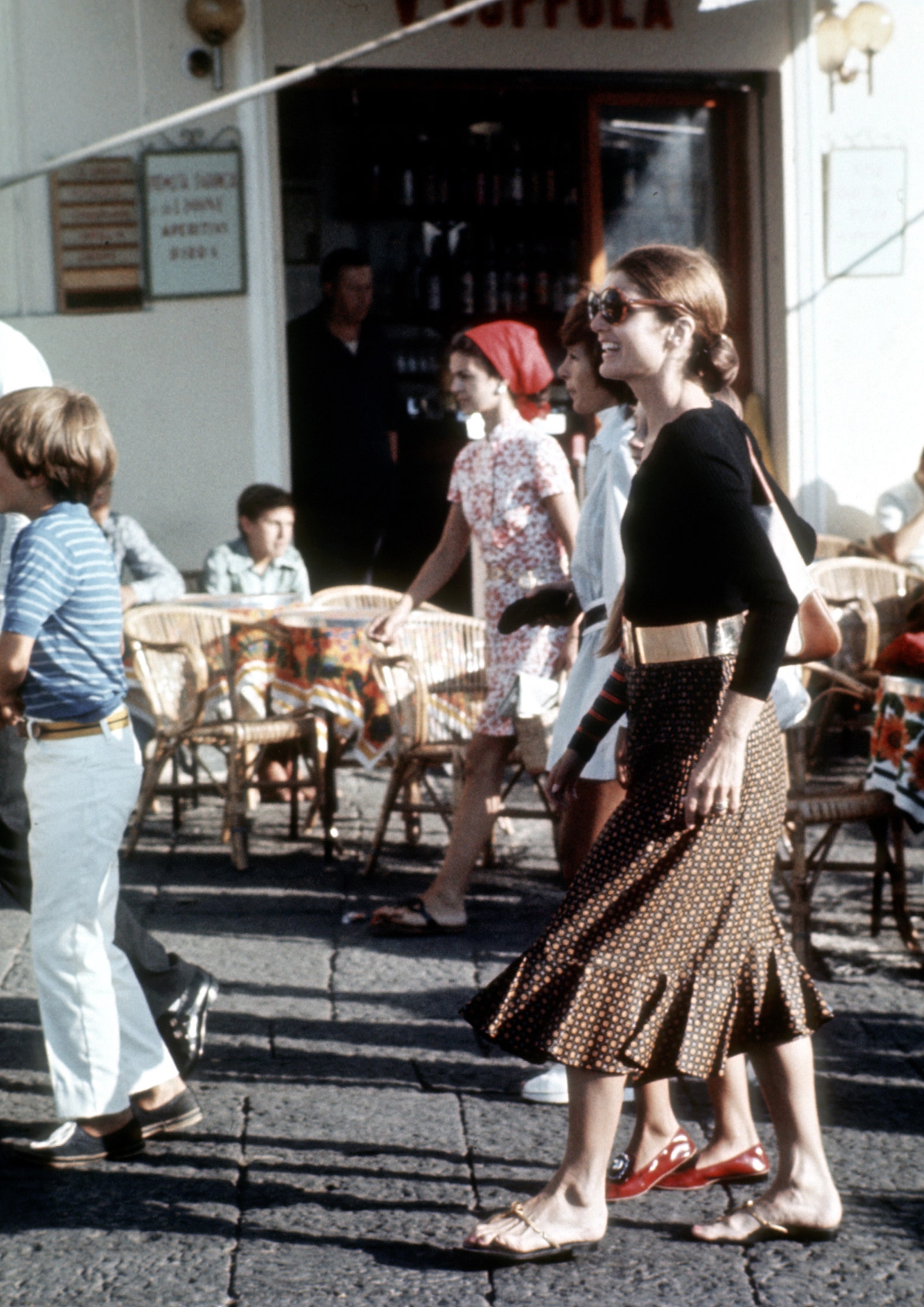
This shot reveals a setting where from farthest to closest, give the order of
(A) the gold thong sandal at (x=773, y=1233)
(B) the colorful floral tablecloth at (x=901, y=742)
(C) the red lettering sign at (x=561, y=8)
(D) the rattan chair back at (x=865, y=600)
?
(C) the red lettering sign at (x=561, y=8)
(D) the rattan chair back at (x=865, y=600)
(B) the colorful floral tablecloth at (x=901, y=742)
(A) the gold thong sandal at (x=773, y=1233)

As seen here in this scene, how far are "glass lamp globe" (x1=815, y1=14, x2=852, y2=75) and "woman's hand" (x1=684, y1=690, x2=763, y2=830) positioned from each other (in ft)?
23.1

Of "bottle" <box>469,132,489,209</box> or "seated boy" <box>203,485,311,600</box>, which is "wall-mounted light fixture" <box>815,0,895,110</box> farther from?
"seated boy" <box>203,485,311,600</box>

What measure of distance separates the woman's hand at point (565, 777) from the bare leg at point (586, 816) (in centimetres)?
57

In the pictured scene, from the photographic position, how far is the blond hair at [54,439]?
3.61 metres

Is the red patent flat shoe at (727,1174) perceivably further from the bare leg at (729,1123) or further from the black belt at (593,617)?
the black belt at (593,617)

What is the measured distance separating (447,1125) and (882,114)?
23.1ft

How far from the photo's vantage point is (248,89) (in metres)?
7.41

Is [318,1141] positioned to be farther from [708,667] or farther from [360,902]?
[360,902]

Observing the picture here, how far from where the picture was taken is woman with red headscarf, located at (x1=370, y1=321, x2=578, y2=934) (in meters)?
5.55

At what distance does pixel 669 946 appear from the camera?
312cm

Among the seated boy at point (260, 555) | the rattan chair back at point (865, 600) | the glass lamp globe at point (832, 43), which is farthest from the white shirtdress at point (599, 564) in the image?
the glass lamp globe at point (832, 43)

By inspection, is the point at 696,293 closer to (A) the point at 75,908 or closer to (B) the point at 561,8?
(A) the point at 75,908

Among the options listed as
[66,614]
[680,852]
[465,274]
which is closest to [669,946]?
[680,852]

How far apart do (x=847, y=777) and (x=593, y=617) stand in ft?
14.4
